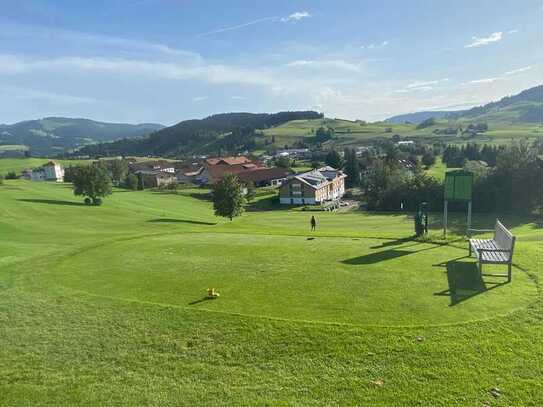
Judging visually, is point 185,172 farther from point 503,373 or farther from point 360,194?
point 503,373

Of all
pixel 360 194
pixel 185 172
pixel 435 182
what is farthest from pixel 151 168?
pixel 435 182

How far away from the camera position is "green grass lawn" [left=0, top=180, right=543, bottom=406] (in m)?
7.98

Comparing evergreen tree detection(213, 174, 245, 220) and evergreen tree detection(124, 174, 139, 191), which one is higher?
evergreen tree detection(213, 174, 245, 220)

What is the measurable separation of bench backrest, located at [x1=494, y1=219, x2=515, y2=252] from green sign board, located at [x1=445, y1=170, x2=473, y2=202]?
4.27 m

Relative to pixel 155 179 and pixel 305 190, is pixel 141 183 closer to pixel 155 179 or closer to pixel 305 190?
pixel 155 179

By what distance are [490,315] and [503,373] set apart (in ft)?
7.86

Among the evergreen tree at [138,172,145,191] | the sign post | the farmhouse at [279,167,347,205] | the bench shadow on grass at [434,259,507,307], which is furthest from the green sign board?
the evergreen tree at [138,172,145,191]

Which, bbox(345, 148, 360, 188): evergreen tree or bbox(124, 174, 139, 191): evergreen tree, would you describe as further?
bbox(345, 148, 360, 188): evergreen tree

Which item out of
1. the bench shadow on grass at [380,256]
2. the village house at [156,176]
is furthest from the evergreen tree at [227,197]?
the village house at [156,176]

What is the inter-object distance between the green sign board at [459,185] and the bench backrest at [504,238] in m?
4.27

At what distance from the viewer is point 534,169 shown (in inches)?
2603

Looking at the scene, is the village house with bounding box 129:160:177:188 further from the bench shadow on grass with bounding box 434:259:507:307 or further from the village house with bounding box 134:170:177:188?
the bench shadow on grass with bounding box 434:259:507:307

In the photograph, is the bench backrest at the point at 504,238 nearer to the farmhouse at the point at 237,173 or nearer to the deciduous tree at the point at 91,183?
the deciduous tree at the point at 91,183

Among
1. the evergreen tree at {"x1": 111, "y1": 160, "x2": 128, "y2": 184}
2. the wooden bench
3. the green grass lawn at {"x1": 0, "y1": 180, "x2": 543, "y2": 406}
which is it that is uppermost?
Result: the wooden bench
